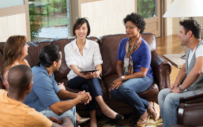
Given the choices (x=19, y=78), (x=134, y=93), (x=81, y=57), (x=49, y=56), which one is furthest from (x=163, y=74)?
(x=19, y=78)

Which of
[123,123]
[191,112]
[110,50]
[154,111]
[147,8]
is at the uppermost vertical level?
[147,8]

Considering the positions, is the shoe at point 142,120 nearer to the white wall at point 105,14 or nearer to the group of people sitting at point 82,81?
the group of people sitting at point 82,81

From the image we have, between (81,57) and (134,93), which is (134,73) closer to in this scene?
(134,93)

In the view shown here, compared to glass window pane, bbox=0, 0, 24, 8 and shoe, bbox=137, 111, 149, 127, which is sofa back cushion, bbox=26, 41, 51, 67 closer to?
glass window pane, bbox=0, 0, 24, 8

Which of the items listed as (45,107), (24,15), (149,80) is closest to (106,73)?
(149,80)

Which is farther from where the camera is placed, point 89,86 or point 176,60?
point 176,60

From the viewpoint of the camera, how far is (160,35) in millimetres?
8680

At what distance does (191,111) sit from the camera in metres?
2.04

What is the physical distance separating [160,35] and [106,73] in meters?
5.41

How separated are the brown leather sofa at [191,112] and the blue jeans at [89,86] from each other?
1137 mm

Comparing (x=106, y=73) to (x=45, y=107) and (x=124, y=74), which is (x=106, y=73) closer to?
(x=124, y=74)

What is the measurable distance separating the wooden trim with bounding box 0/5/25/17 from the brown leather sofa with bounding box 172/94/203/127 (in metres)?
2.92

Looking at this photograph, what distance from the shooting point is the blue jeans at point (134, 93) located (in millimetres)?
3053

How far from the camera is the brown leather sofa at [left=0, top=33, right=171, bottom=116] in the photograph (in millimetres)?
3225
